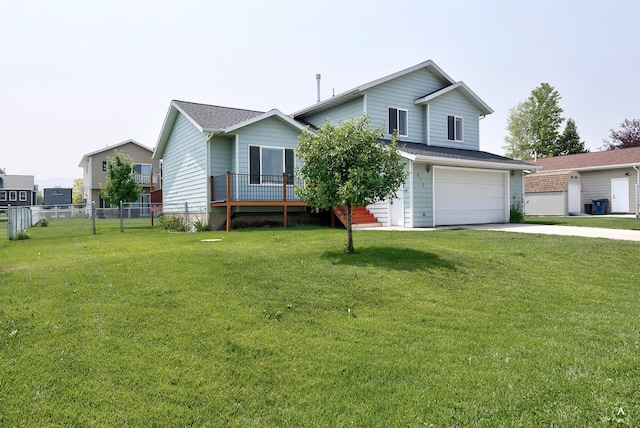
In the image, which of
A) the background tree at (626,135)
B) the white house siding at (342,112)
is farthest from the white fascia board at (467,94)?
the background tree at (626,135)

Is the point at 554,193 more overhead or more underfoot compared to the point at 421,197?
more overhead

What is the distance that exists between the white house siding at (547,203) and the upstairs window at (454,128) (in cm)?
890

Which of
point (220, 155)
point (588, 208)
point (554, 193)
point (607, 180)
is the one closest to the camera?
point (220, 155)

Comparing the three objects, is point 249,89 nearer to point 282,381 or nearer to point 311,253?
point 311,253

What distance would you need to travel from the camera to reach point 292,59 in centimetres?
1457

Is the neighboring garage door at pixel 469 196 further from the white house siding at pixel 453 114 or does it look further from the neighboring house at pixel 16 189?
the neighboring house at pixel 16 189

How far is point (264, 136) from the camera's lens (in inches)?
607

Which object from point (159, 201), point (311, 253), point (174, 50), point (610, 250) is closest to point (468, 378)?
point (311, 253)

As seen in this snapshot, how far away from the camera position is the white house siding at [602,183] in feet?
78.9

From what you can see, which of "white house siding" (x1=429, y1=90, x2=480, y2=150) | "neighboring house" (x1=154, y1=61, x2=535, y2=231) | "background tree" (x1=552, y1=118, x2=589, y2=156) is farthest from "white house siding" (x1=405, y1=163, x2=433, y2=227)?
"background tree" (x1=552, y1=118, x2=589, y2=156)

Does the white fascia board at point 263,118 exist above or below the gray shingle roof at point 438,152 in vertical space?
above

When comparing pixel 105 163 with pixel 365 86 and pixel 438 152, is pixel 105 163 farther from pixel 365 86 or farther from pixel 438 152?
pixel 438 152

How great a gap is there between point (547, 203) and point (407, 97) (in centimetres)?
1346

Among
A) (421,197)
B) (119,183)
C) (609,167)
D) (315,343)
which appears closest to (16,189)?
(119,183)
